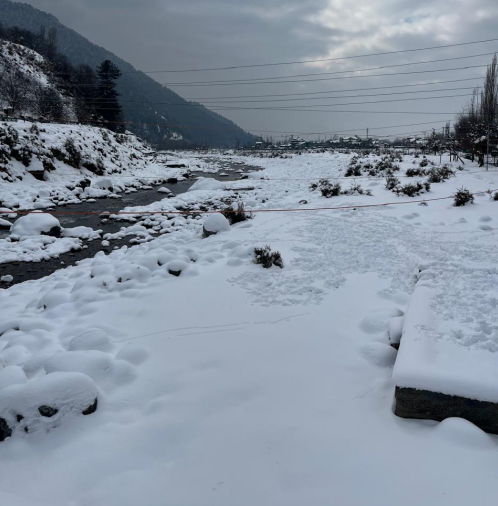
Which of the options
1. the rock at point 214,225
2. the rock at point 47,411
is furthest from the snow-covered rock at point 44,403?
the rock at point 214,225

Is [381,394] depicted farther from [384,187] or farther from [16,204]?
[16,204]

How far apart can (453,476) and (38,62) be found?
51612 millimetres

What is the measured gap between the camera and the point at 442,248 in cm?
554

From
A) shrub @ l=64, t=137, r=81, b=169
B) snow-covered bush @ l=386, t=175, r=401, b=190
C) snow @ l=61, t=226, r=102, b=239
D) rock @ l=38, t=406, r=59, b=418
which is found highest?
shrub @ l=64, t=137, r=81, b=169

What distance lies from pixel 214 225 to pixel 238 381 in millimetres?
4994

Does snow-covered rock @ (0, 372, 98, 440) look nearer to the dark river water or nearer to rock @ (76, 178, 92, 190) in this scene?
the dark river water

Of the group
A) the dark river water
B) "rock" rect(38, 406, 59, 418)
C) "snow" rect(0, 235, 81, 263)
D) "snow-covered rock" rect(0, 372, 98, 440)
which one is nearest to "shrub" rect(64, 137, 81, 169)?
the dark river water

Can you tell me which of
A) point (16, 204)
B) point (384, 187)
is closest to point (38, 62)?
point (16, 204)

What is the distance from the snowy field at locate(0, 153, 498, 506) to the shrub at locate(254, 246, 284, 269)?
119 millimetres

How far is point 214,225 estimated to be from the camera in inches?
293

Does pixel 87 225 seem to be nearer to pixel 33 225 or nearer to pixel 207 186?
pixel 33 225

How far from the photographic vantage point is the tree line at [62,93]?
1161 inches

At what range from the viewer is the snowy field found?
6.20 ft

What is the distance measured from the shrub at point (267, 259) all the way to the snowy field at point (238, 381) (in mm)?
119
